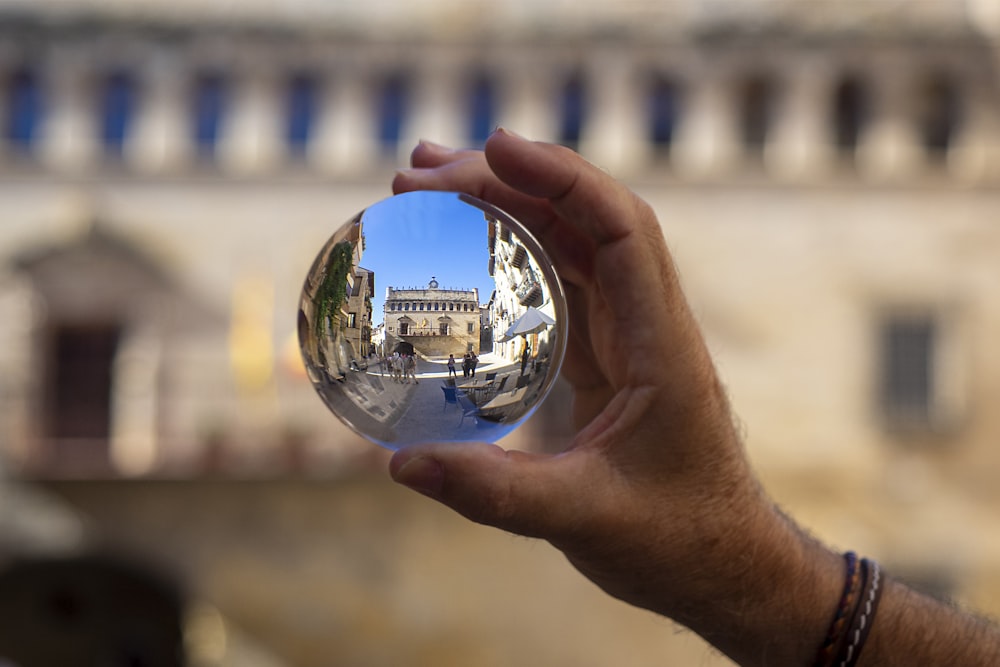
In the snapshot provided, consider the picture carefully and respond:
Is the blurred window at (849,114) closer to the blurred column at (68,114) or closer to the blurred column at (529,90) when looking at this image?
the blurred column at (529,90)

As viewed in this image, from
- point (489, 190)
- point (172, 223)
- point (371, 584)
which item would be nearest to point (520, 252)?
point (489, 190)

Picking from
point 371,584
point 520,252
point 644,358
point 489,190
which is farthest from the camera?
point 371,584

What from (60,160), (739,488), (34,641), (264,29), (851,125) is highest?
(264,29)

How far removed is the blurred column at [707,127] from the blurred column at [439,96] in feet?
9.83

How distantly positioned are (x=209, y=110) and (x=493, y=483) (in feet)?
43.1

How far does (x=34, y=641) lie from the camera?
13461 mm

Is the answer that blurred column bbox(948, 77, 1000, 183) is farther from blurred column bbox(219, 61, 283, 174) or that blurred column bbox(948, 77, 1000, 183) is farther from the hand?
the hand

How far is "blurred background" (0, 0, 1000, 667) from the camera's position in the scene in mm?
13031

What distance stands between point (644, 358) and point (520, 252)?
0.31m

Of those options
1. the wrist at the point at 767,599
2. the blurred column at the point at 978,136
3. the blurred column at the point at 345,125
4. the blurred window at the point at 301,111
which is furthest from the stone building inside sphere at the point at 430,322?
the blurred column at the point at 978,136

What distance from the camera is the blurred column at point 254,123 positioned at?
44.3 ft

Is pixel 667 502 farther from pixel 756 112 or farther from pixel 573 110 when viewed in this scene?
pixel 756 112

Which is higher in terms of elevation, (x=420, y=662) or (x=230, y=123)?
(x=230, y=123)

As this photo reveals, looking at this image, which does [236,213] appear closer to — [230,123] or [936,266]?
[230,123]
